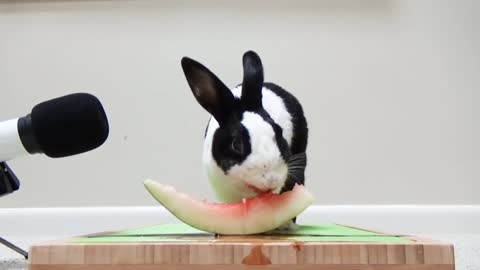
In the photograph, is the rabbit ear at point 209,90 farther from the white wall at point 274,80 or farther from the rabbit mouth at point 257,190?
the white wall at point 274,80

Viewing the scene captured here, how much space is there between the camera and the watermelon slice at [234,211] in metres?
0.55

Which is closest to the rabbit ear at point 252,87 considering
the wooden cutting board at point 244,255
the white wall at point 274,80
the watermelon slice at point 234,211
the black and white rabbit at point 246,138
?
the black and white rabbit at point 246,138

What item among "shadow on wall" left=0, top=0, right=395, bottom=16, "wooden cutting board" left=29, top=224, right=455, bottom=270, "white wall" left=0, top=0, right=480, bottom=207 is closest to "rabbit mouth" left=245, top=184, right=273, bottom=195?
"wooden cutting board" left=29, top=224, right=455, bottom=270

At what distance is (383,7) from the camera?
1.31 metres

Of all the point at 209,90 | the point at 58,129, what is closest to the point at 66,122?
the point at 58,129

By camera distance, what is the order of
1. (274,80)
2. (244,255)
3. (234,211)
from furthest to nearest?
(274,80), (234,211), (244,255)

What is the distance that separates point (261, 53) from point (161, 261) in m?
0.93

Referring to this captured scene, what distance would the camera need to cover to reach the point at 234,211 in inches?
22.3

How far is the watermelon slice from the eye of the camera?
555mm

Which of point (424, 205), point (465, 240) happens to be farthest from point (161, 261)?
point (424, 205)

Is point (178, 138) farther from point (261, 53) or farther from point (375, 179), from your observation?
point (375, 179)

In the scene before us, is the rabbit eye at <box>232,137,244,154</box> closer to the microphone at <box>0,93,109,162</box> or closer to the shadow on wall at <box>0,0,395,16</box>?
the microphone at <box>0,93,109,162</box>

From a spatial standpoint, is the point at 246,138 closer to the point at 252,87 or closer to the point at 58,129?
the point at 252,87

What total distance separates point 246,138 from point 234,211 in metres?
0.08
